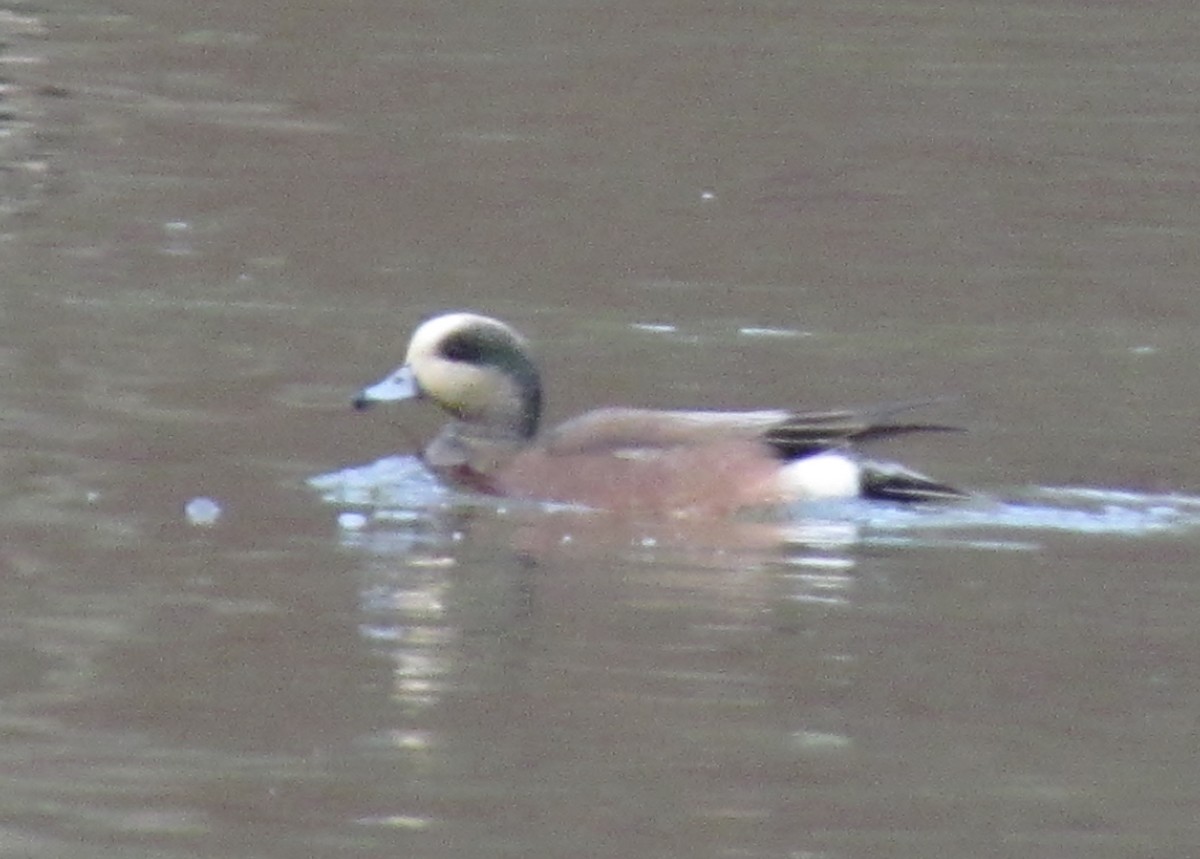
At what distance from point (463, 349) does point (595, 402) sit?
111cm

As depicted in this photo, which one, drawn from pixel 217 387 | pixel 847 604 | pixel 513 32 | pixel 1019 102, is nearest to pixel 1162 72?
pixel 1019 102

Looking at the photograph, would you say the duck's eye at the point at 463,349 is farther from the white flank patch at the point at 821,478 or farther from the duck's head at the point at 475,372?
the white flank patch at the point at 821,478

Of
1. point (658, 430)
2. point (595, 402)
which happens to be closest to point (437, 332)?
point (658, 430)

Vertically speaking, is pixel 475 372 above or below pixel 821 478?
above

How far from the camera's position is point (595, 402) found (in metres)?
11.1

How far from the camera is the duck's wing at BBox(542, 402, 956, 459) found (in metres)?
9.42

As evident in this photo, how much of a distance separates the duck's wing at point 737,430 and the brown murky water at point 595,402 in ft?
1.04

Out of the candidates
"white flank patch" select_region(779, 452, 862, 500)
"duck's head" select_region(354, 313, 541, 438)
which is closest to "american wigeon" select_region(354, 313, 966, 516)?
"white flank patch" select_region(779, 452, 862, 500)

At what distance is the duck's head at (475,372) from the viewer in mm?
10039

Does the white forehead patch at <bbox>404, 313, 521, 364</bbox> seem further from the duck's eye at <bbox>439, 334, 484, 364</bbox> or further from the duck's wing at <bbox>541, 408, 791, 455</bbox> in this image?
the duck's wing at <bbox>541, 408, 791, 455</bbox>

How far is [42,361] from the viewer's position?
35.7ft

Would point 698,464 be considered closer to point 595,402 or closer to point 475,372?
point 475,372

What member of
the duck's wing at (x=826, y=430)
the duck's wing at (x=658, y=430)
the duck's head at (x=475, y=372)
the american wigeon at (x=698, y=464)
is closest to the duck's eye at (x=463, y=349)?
the duck's head at (x=475, y=372)

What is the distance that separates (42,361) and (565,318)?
223 cm
